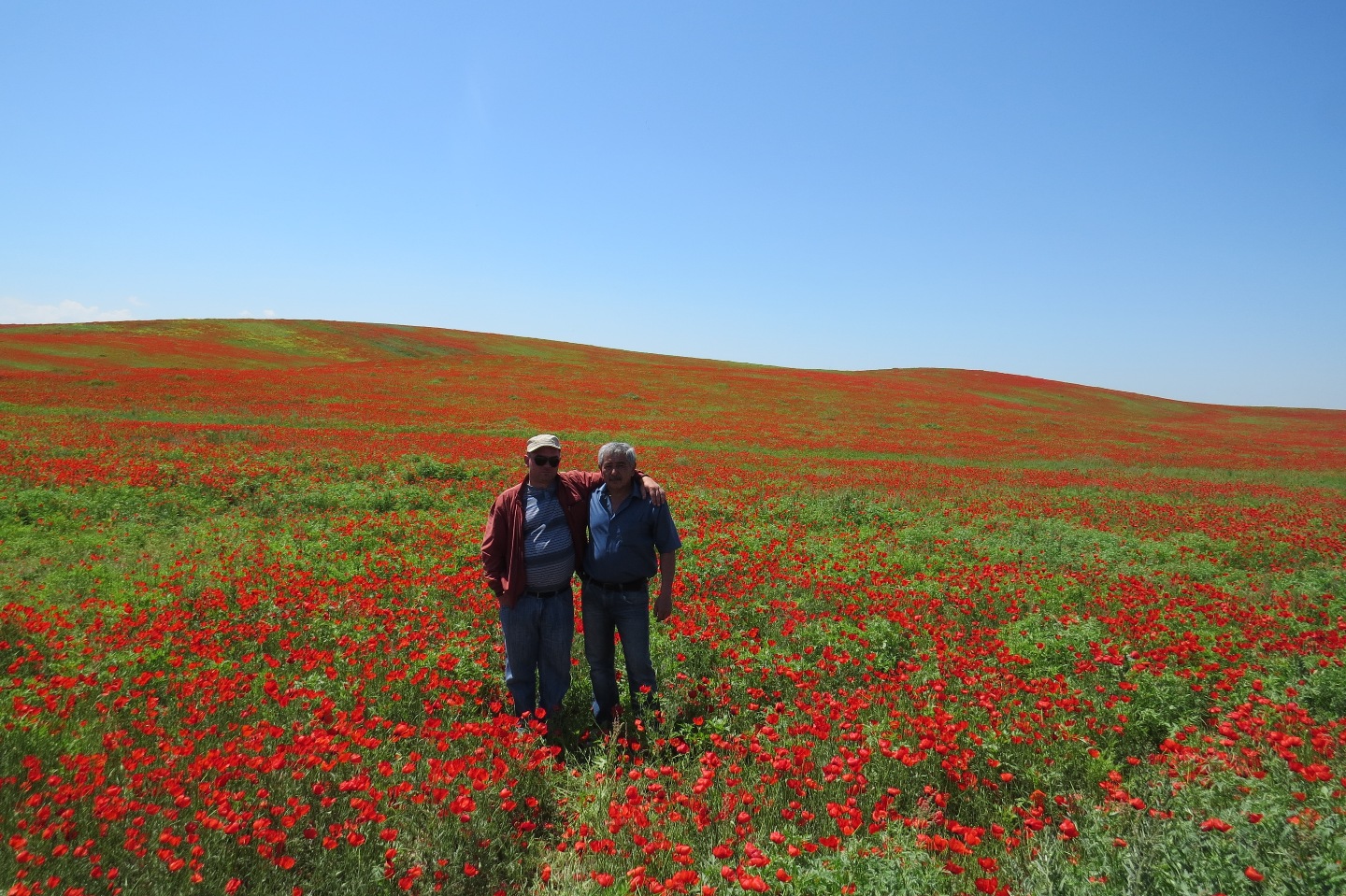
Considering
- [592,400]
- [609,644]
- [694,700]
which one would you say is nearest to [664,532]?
[609,644]

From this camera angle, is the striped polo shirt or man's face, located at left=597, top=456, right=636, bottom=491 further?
the striped polo shirt

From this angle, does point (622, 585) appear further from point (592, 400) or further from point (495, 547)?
point (592, 400)

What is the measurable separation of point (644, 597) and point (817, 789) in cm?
172

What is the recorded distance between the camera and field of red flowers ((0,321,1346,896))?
3080mm

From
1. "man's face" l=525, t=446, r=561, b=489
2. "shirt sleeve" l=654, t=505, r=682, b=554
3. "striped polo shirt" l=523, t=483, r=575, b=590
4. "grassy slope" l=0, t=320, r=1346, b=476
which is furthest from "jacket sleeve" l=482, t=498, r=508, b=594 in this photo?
"grassy slope" l=0, t=320, r=1346, b=476

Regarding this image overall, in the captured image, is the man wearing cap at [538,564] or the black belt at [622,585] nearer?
the man wearing cap at [538,564]

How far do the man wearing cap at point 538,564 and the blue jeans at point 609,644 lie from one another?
17cm

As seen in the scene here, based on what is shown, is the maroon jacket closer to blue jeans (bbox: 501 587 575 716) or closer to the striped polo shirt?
the striped polo shirt

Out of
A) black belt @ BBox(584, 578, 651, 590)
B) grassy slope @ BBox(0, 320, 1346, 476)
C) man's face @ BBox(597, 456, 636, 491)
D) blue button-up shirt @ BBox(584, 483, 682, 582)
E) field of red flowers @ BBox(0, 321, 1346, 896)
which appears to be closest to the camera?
field of red flowers @ BBox(0, 321, 1346, 896)

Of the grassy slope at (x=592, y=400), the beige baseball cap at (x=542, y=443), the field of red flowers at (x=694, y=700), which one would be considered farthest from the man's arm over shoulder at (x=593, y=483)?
the grassy slope at (x=592, y=400)

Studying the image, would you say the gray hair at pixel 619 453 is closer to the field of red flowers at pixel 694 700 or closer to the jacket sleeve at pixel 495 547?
the jacket sleeve at pixel 495 547

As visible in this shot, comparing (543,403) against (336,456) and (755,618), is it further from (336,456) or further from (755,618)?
(755,618)

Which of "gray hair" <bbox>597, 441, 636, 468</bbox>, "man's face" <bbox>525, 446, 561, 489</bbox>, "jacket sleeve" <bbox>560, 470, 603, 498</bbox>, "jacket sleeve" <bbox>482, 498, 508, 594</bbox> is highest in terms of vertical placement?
"gray hair" <bbox>597, 441, 636, 468</bbox>

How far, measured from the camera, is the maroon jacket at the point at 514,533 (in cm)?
457
